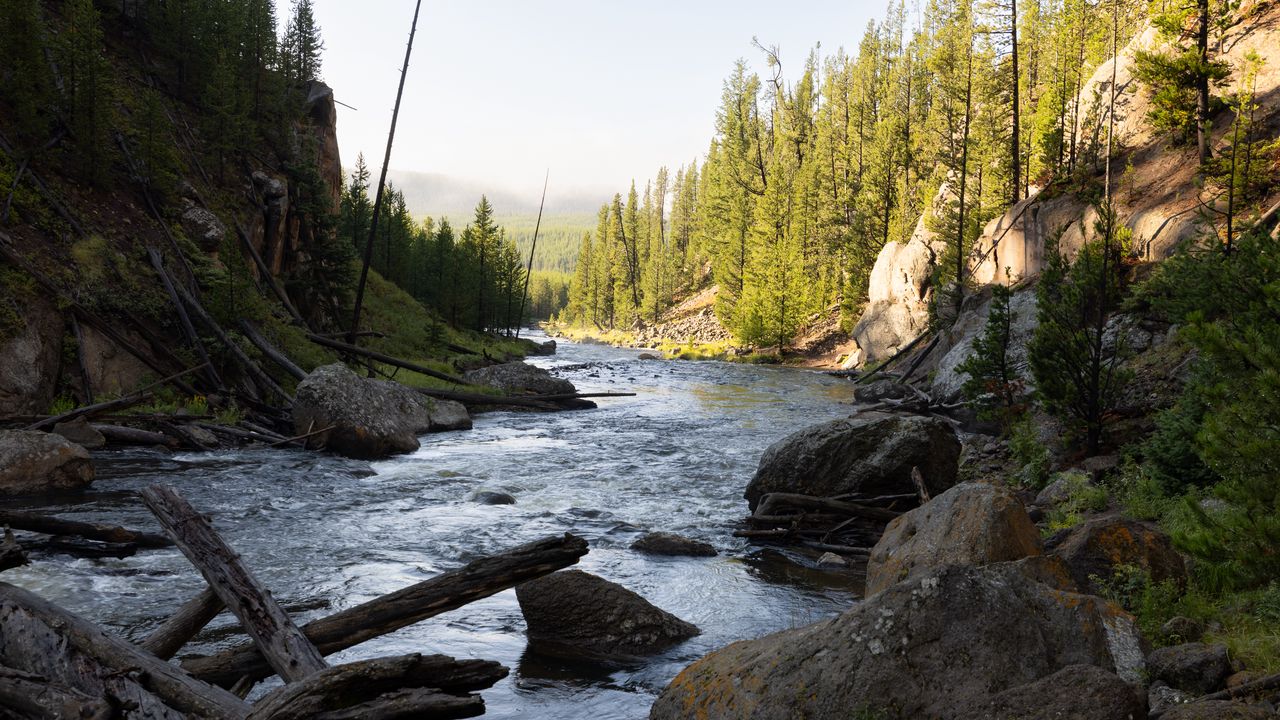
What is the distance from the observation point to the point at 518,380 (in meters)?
27.4

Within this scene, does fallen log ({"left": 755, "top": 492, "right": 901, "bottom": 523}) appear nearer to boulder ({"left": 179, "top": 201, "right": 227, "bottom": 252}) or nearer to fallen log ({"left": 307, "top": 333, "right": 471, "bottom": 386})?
fallen log ({"left": 307, "top": 333, "right": 471, "bottom": 386})

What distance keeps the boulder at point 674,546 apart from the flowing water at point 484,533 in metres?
0.20

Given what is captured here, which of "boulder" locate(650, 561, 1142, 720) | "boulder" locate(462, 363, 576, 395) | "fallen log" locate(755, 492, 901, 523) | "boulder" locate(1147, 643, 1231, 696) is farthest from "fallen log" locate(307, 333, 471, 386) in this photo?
"boulder" locate(1147, 643, 1231, 696)

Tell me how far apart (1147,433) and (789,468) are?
540cm

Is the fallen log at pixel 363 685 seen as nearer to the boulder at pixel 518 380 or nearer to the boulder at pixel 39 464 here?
the boulder at pixel 39 464

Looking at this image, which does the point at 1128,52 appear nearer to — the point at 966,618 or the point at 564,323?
the point at 966,618

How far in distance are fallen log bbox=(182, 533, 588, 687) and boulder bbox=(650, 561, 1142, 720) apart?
139 cm

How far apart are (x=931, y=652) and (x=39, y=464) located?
13065 mm

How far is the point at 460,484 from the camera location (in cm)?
1432

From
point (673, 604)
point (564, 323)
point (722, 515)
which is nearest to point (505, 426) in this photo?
point (722, 515)

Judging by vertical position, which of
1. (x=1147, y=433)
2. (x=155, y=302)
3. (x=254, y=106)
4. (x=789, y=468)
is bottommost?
(x=789, y=468)

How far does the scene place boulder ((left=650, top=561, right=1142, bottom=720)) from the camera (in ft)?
13.6

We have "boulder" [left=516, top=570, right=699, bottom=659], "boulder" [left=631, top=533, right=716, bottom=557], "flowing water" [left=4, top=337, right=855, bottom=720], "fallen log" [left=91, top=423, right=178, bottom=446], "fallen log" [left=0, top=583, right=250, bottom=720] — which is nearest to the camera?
"fallen log" [left=0, top=583, right=250, bottom=720]

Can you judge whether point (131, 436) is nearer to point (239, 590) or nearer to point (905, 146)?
point (239, 590)
